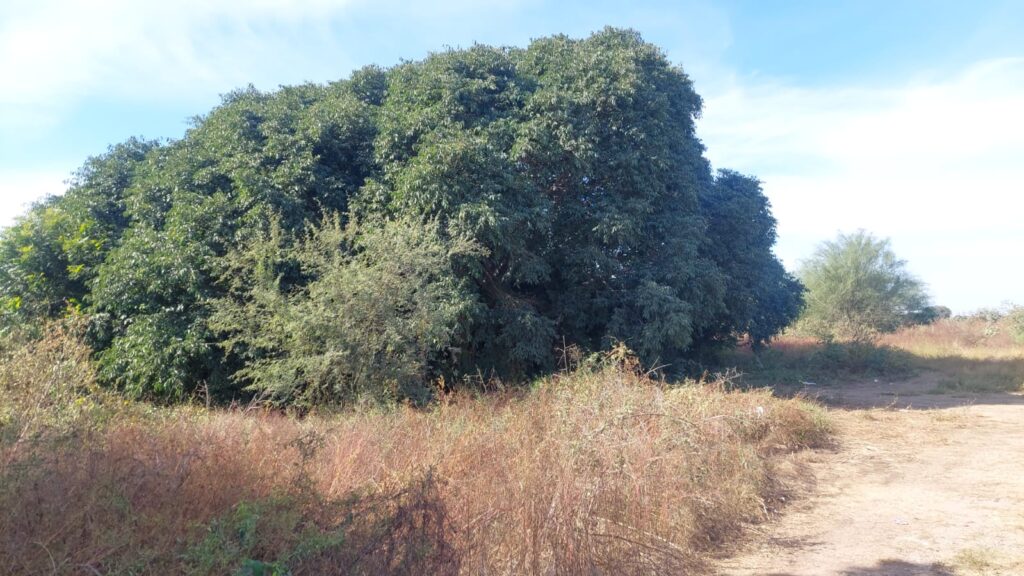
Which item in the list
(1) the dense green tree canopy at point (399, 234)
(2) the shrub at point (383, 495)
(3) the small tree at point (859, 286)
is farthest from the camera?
(3) the small tree at point (859, 286)

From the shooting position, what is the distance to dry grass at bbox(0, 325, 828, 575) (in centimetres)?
392

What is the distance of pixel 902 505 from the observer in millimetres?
7238

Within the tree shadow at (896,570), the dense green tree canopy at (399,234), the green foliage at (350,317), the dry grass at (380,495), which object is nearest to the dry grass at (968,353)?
the dense green tree canopy at (399,234)

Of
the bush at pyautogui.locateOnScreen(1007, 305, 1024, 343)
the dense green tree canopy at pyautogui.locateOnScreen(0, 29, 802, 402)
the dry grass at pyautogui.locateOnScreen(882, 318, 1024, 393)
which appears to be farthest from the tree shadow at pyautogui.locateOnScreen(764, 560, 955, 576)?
the bush at pyautogui.locateOnScreen(1007, 305, 1024, 343)

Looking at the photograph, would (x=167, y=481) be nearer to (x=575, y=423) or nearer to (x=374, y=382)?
(x=575, y=423)

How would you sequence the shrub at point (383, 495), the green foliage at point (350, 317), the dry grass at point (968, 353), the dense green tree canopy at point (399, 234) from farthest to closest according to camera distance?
the dry grass at point (968, 353) < the dense green tree canopy at point (399, 234) < the green foliage at point (350, 317) < the shrub at point (383, 495)

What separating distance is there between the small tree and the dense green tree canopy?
18.9 m

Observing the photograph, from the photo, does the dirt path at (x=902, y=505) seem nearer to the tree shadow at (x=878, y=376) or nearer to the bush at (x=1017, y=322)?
the tree shadow at (x=878, y=376)

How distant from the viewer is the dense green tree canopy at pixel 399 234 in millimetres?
10773

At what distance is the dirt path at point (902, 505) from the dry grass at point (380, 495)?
569 mm

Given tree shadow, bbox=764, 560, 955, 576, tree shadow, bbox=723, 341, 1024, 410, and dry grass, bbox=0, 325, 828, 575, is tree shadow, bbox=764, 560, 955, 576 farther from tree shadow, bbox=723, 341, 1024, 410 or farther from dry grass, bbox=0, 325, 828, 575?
tree shadow, bbox=723, 341, 1024, 410

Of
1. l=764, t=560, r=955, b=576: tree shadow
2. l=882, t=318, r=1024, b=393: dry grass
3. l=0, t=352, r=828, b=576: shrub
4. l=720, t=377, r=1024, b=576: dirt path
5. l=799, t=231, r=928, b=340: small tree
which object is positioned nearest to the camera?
l=0, t=352, r=828, b=576: shrub

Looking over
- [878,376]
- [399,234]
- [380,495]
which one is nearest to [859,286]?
[878,376]

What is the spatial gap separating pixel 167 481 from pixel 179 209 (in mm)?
9989
